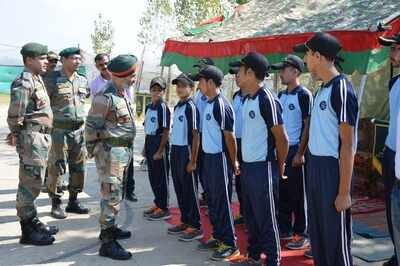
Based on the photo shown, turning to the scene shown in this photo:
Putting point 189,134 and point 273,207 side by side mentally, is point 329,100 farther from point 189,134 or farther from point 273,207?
point 189,134

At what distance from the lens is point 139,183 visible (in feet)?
25.2

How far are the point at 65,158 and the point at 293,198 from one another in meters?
2.77

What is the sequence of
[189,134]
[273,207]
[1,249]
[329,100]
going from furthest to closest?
[189,134] < [1,249] < [273,207] < [329,100]

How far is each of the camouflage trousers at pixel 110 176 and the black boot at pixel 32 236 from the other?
0.77 m

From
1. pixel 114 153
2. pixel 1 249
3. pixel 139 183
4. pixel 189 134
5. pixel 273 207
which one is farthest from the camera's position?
pixel 139 183

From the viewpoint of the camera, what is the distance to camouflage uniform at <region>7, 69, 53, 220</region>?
456cm

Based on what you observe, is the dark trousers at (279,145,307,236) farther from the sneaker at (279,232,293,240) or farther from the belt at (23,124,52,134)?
the belt at (23,124,52,134)

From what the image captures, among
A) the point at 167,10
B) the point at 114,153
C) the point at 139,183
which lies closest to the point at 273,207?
the point at 114,153

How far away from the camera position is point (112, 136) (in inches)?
168

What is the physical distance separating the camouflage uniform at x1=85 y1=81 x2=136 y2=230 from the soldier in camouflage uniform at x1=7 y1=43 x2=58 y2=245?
659 mm

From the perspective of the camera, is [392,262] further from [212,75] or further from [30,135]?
[30,135]

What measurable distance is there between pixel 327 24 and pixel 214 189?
3495 mm

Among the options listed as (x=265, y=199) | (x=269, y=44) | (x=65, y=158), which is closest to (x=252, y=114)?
(x=265, y=199)

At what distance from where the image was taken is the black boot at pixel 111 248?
432 centimetres
